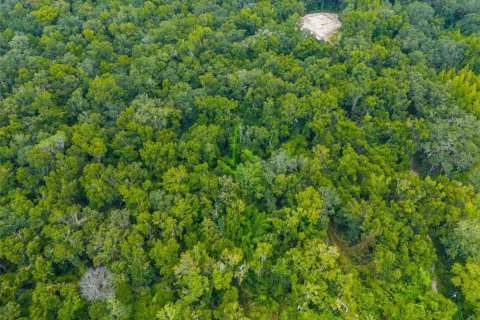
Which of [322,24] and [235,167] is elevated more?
[322,24]

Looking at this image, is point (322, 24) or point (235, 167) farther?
point (322, 24)

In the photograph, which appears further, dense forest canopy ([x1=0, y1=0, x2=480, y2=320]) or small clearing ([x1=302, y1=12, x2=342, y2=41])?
small clearing ([x1=302, y1=12, x2=342, y2=41])

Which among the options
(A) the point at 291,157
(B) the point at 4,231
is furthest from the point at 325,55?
(B) the point at 4,231

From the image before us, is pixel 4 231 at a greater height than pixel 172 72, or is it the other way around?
pixel 172 72

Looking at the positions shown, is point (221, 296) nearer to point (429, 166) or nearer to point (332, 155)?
point (332, 155)
